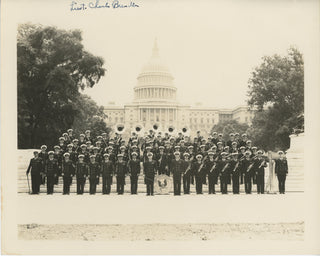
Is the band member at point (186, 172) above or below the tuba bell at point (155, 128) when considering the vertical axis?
below

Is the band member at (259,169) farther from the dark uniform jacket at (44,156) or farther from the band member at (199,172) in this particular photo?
the dark uniform jacket at (44,156)

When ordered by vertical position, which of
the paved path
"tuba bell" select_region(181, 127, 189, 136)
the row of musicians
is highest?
"tuba bell" select_region(181, 127, 189, 136)

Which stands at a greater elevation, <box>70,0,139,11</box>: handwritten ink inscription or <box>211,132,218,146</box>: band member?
<box>70,0,139,11</box>: handwritten ink inscription

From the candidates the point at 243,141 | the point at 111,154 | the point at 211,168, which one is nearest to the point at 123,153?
the point at 111,154

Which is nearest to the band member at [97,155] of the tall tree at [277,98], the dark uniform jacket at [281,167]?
the tall tree at [277,98]

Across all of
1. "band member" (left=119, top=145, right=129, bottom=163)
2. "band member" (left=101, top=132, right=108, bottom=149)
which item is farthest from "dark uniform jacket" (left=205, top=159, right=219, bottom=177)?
"band member" (left=101, top=132, right=108, bottom=149)

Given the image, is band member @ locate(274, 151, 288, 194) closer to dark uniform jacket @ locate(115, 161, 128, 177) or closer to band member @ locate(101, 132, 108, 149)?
dark uniform jacket @ locate(115, 161, 128, 177)
